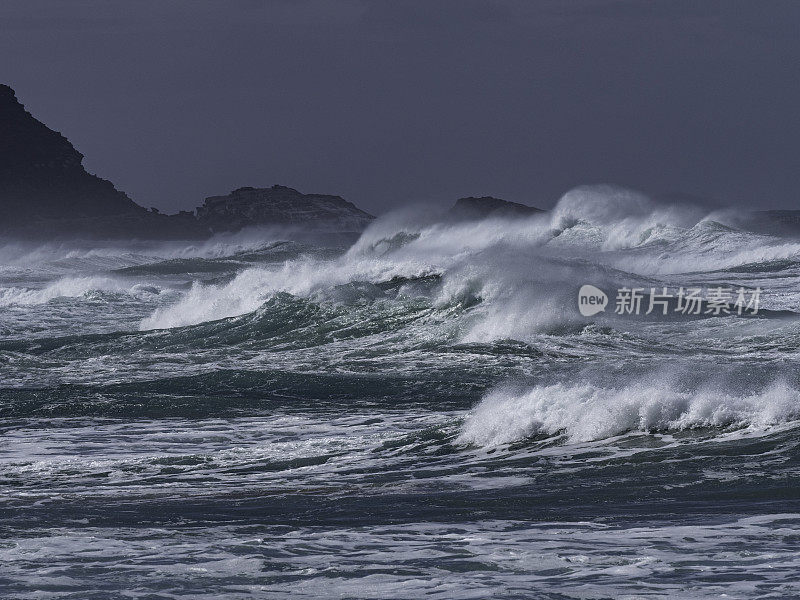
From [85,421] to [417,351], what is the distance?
738 centimetres

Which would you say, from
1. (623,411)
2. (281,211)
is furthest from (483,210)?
(623,411)

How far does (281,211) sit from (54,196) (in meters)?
45.3

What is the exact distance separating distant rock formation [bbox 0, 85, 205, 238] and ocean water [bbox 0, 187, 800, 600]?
10012cm

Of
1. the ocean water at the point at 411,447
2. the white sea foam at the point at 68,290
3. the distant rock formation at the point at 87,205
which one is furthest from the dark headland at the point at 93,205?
the ocean water at the point at 411,447

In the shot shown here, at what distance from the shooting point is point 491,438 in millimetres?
12312

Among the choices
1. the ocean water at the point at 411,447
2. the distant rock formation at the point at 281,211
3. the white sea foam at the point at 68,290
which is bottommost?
the ocean water at the point at 411,447

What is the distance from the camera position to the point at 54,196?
489ft

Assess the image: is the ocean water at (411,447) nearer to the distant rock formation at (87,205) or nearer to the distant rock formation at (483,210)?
the distant rock formation at (483,210)

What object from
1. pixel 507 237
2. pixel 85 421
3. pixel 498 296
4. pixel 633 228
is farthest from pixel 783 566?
pixel 507 237

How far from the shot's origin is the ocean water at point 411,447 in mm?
7355

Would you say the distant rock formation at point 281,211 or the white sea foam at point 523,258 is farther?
the distant rock formation at point 281,211

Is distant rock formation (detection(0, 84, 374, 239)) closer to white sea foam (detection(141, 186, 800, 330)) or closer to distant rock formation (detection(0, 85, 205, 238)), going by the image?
distant rock formation (detection(0, 85, 205, 238))

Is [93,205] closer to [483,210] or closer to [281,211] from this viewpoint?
[281,211]

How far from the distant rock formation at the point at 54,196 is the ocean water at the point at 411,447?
100m
